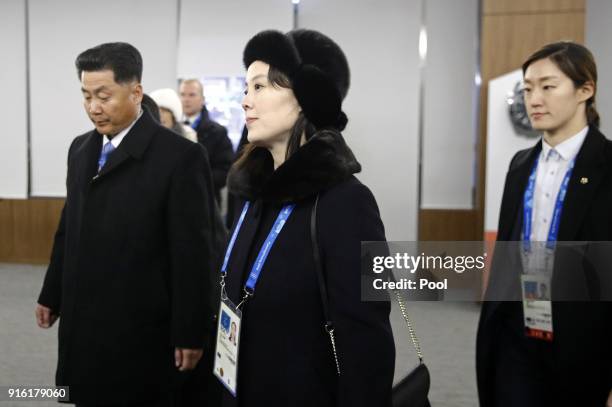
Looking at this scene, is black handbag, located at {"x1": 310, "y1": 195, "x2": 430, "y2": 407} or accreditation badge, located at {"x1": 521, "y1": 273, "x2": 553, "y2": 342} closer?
black handbag, located at {"x1": 310, "y1": 195, "x2": 430, "y2": 407}

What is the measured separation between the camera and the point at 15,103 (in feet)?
23.0

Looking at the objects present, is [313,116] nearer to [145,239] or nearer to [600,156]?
[145,239]

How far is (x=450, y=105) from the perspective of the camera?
5.91 metres

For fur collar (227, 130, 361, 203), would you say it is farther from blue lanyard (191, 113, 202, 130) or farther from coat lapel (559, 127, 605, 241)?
blue lanyard (191, 113, 202, 130)

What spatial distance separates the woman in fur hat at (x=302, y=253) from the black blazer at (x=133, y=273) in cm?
45

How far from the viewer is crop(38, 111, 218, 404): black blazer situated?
174 cm

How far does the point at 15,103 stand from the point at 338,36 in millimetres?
4085

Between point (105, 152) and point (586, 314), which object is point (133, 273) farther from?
point (586, 314)

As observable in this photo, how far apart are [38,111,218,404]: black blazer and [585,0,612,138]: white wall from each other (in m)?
5.22

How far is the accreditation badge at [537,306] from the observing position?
177cm

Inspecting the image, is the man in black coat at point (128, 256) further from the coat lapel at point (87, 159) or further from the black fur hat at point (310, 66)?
the black fur hat at point (310, 66)

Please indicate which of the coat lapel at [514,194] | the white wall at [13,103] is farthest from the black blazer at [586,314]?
the white wall at [13,103]

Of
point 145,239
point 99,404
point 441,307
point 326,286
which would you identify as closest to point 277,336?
point 326,286

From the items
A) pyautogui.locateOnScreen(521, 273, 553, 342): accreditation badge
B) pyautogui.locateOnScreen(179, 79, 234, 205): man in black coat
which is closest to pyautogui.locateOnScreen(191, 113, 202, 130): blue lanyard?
pyautogui.locateOnScreen(179, 79, 234, 205): man in black coat
